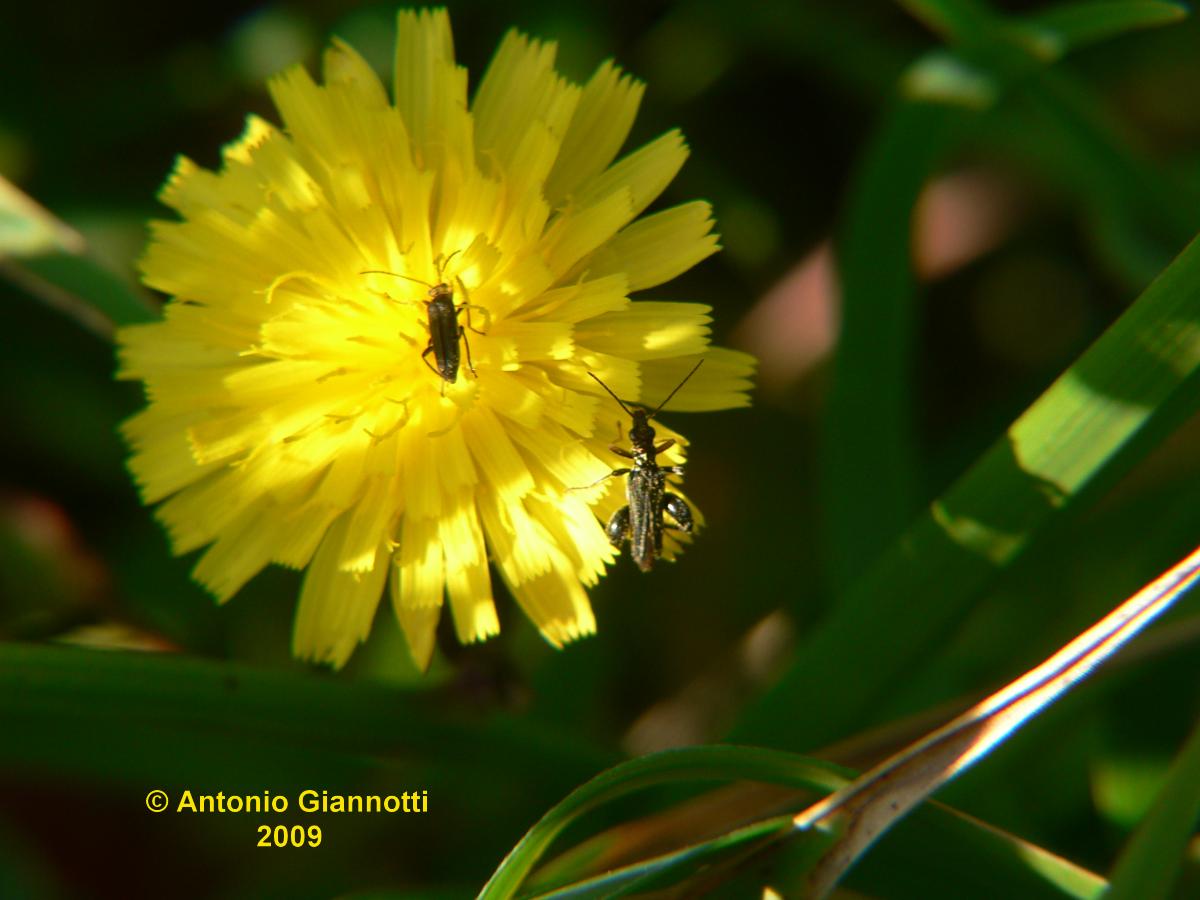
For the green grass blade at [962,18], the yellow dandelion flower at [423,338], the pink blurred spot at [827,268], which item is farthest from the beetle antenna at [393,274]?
the pink blurred spot at [827,268]

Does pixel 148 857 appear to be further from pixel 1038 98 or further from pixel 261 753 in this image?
pixel 1038 98

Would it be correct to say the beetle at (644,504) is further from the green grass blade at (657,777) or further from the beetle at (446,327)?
the green grass blade at (657,777)

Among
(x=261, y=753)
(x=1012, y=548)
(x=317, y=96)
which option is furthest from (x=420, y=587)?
(x=1012, y=548)

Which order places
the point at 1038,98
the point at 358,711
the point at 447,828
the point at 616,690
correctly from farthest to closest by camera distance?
1. the point at 616,690
2. the point at 447,828
3. the point at 1038,98
4. the point at 358,711

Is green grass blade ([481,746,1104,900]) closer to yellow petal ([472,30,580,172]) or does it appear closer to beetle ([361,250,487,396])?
beetle ([361,250,487,396])

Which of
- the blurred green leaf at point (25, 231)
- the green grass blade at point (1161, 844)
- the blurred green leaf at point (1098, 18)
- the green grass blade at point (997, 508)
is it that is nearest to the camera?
the green grass blade at point (1161, 844)

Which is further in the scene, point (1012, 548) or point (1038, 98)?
point (1038, 98)
